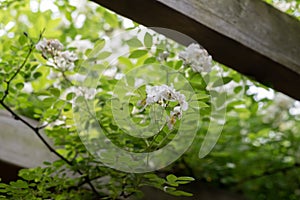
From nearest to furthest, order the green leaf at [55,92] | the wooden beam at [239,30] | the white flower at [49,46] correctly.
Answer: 1. the wooden beam at [239,30]
2. the white flower at [49,46]
3. the green leaf at [55,92]

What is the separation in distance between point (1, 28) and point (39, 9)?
5.3 inches

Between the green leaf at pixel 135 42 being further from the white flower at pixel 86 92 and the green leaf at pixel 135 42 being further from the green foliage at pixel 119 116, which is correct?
the white flower at pixel 86 92

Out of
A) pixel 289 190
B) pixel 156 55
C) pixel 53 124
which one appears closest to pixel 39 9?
pixel 53 124

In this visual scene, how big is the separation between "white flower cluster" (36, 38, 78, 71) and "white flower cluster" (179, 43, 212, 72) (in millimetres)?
295

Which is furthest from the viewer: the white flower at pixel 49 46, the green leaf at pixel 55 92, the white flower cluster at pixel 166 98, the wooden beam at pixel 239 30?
the green leaf at pixel 55 92

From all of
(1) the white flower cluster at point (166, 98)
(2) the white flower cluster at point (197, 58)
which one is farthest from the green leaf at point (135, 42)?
(1) the white flower cluster at point (166, 98)

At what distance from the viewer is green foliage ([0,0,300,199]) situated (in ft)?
4.25

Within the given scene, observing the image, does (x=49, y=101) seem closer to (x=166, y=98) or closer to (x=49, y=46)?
(x=49, y=46)

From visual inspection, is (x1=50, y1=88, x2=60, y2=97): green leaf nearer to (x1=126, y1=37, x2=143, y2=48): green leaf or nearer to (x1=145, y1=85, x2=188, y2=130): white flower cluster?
(x1=126, y1=37, x2=143, y2=48): green leaf

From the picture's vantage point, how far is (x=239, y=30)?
4.10 feet

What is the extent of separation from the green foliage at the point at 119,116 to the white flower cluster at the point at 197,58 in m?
0.03

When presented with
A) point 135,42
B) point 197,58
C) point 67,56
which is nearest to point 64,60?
point 67,56

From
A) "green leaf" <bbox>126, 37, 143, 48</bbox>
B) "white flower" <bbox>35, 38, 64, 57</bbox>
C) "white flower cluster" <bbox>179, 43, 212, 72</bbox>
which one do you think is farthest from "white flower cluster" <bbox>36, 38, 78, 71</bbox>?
"white flower cluster" <bbox>179, 43, 212, 72</bbox>

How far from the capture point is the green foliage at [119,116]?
1297 millimetres
